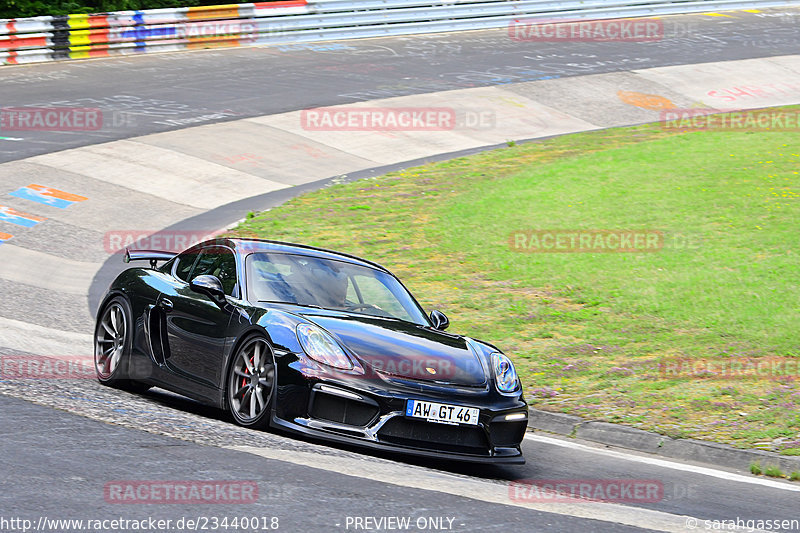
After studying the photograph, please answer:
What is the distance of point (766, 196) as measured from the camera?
54.2 feet

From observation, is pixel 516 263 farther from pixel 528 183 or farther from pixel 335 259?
pixel 335 259

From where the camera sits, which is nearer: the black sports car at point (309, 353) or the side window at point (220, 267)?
the black sports car at point (309, 353)

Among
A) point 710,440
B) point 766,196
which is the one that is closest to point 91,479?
point 710,440

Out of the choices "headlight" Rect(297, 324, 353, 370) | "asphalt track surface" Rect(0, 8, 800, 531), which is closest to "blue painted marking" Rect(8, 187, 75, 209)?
"asphalt track surface" Rect(0, 8, 800, 531)

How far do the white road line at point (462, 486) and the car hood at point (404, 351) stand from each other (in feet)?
2.29

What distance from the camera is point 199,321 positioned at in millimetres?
7820

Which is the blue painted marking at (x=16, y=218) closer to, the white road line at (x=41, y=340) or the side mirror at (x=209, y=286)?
the white road line at (x=41, y=340)

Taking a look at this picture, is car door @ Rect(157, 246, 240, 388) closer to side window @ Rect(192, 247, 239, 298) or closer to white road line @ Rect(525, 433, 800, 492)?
side window @ Rect(192, 247, 239, 298)

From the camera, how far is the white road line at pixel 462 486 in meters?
5.69
